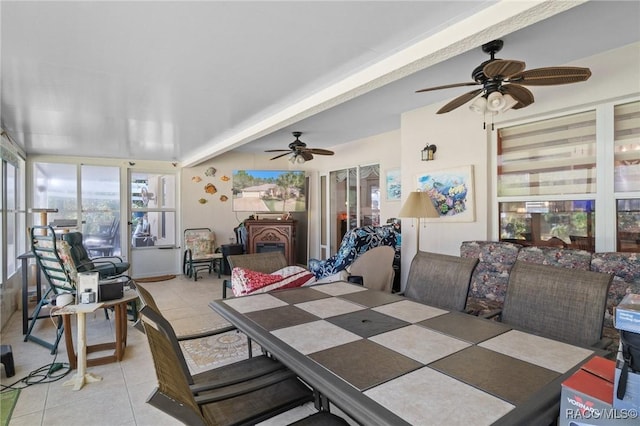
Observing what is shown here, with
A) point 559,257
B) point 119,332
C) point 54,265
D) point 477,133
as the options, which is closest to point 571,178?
point 559,257

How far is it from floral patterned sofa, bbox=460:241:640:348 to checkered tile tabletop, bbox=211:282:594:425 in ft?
3.44

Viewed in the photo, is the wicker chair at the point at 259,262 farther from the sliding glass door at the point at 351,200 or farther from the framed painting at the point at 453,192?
the sliding glass door at the point at 351,200

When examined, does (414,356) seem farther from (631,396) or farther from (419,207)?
(419,207)

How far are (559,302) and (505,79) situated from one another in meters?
1.46

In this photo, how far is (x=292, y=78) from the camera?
261 cm

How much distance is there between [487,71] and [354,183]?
415 centimetres

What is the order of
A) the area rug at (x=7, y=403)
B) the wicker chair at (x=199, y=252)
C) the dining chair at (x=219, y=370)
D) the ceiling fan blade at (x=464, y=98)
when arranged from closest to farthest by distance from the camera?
the dining chair at (x=219, y=370)
the area rug at (x=7, y=403)
the ceiling fan blade at (x=464, y=98)
the wicker chair at (x=199, y=252)

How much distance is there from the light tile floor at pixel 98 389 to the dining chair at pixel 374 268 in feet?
5.25

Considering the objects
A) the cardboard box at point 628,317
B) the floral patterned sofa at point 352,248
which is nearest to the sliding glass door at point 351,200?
the floral patterned sofa at point 352,248

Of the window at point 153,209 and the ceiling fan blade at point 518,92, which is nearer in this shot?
the ceiling fan blade at point 518,92

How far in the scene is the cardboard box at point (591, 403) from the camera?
0.83m

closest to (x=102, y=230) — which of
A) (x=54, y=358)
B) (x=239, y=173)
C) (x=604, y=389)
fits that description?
(x=239, y=173)

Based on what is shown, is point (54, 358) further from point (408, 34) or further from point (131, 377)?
point (408, 34)

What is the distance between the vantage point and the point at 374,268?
369 centimetres
